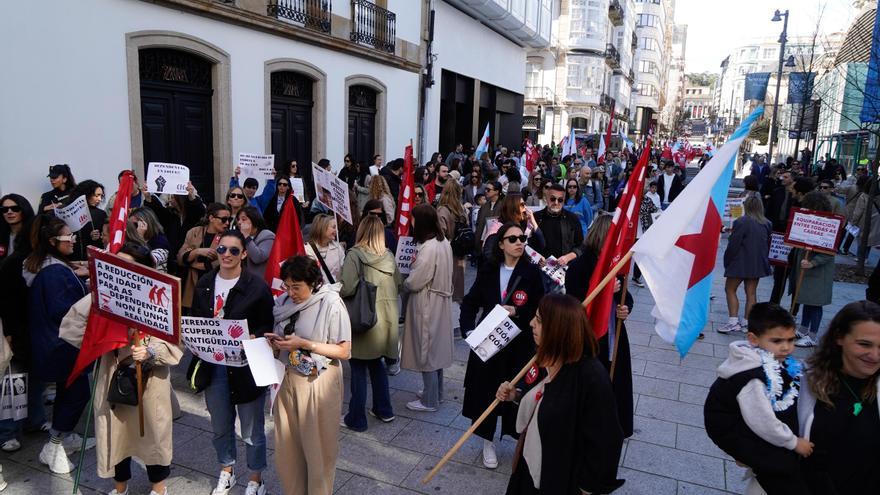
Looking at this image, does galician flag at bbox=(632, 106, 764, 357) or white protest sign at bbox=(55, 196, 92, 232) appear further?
white protest sign at bbox=(55, 196, 92, 232)

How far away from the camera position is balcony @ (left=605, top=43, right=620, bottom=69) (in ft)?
157

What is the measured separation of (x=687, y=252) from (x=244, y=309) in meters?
2.67

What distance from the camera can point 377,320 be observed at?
484 cm

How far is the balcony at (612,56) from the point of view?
47906 millimetres

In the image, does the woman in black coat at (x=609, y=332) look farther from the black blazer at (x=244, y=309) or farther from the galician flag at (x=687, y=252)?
the black blazer at (x=244, y=309)

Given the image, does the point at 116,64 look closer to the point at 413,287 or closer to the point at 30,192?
the point at 30,192

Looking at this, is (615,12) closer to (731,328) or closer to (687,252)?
(731,328)

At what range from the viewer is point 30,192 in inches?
311

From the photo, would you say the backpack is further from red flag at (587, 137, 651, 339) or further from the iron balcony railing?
the iron balcony railing

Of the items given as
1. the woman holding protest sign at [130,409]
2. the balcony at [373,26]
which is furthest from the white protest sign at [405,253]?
the balcony at [373,26]

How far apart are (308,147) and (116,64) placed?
5.74m

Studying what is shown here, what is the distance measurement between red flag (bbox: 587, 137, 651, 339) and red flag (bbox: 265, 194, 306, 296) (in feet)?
7.69

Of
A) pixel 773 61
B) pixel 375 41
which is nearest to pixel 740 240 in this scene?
pixel 375 41

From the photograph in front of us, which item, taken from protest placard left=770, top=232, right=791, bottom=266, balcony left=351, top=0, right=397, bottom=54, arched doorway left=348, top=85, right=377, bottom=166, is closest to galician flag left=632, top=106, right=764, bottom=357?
protest placard left=770, top=232, right=791, bottom=266
